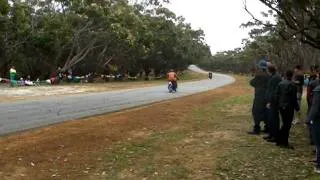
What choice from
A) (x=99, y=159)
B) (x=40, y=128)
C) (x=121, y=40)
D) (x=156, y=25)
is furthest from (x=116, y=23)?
(x=99, y=159)

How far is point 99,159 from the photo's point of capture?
10008mm

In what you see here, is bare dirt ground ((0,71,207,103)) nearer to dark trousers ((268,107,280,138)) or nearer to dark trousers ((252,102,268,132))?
dark trousers ((252,102,268,132))

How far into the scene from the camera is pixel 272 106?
12469mm

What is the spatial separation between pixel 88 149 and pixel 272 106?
4.28 meters

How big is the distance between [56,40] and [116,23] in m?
5.55

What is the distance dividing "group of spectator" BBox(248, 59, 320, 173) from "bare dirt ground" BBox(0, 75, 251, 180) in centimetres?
111

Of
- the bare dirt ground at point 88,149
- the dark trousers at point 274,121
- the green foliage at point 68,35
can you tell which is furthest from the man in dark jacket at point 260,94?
the green foliage at point 68,35

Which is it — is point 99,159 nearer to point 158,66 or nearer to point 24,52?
point 24,52

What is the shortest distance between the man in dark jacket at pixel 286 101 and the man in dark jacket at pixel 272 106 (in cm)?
51

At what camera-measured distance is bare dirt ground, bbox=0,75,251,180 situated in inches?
353

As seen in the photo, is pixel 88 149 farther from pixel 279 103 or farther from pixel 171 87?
pixel 171 87

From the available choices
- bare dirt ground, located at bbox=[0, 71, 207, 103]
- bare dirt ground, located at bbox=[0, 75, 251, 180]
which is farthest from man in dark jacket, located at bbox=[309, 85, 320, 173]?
bare dirt ground, located at bbox=[0, 71, 207, 103]

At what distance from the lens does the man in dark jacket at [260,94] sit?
45.3ft

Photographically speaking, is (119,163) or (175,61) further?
(175,61)
